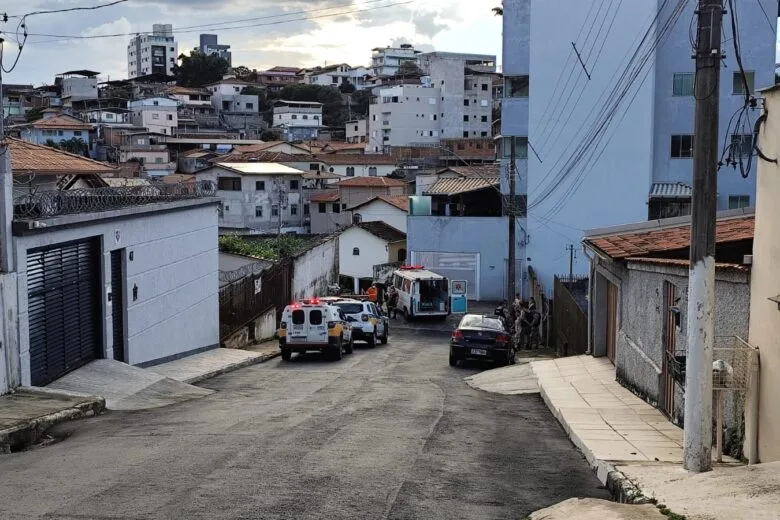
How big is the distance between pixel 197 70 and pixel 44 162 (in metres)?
139

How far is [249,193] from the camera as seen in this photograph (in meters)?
76.1

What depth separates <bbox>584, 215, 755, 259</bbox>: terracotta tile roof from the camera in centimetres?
1441

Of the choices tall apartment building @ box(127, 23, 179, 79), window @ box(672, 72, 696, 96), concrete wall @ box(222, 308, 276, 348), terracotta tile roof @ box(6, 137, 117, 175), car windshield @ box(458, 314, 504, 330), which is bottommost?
concrete wall @ box(222, 308, 276, 348)

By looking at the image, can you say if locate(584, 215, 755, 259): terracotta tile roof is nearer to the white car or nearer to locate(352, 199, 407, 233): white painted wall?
the white car

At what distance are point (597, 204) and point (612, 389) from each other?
103 feet

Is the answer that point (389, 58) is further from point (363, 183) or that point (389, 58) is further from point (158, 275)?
point (158, 275)

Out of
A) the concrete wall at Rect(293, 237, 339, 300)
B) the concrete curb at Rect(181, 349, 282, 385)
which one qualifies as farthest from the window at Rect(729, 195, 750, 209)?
the concrete curb at Rect(181, 349, 282, 385)

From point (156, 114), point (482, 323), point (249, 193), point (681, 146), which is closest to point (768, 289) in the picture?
point (482, 323)

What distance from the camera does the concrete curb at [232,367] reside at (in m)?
21.9

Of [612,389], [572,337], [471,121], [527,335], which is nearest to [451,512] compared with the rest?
[612,389]

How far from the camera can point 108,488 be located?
9438mm

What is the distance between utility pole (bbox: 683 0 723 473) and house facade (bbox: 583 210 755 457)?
0.96 meters

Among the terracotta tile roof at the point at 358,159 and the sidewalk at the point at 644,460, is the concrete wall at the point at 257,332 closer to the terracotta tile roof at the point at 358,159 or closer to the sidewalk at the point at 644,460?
the sidewalk at the point at 644,460

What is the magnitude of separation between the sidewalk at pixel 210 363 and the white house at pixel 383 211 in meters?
40.2
